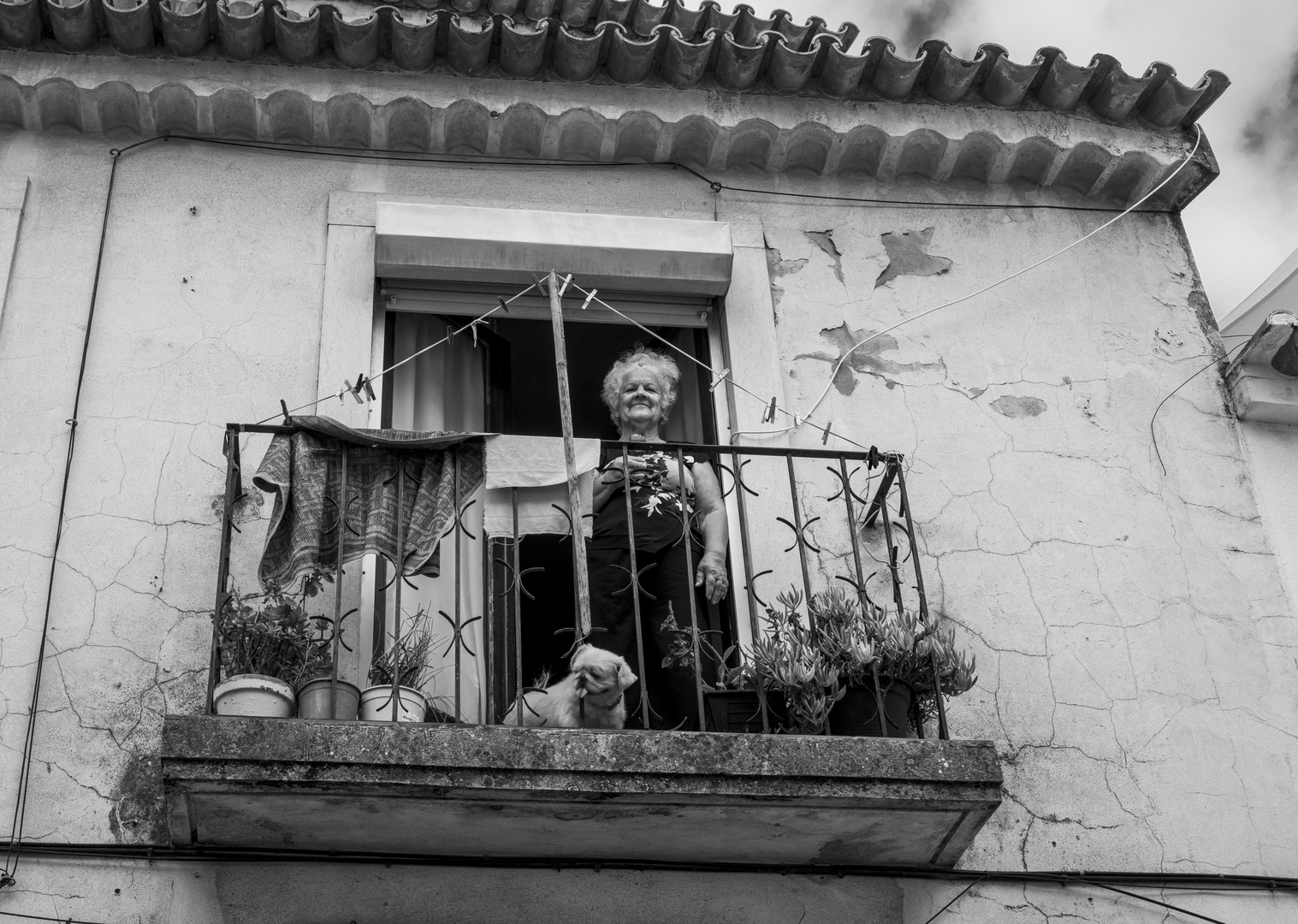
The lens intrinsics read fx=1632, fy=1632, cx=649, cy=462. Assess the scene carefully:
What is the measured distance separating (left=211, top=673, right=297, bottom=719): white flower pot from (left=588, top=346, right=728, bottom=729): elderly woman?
1.21 meters

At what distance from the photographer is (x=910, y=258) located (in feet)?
23.4

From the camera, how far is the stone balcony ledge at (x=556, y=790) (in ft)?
15.5

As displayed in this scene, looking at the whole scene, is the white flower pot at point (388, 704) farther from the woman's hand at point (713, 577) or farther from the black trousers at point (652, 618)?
the woman's hand at point (713, 577)

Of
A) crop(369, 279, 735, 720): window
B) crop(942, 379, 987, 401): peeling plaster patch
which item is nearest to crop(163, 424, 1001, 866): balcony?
crop(369, 279, 735, 720): window

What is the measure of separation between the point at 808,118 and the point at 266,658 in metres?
3.41

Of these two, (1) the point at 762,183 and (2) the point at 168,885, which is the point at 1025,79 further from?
(2) the point at 168,885

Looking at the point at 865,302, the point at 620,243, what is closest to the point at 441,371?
the point at 620,243

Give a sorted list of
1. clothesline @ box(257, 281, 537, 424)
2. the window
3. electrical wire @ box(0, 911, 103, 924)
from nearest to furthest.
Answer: electrical wire @ box(0, 911, 103, 924), clothesline @ box(257, 281, 537, 424), the window

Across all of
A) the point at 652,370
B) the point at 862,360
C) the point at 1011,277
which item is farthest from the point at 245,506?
the point at 1011,277

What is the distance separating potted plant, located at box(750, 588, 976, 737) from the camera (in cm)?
518

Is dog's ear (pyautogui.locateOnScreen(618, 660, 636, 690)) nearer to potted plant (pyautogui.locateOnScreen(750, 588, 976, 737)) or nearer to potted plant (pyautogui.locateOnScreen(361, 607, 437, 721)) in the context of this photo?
potted plant (pyautogui.locateOnScreen(750, 588, 976, 737))

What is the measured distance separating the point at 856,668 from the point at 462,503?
154 centimetres

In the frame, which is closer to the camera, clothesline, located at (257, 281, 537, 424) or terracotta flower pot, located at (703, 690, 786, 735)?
terracotta flower pot, located at (703, 690, 786, 735)

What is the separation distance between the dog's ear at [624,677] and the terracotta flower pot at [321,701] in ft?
2.88
